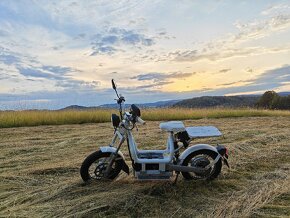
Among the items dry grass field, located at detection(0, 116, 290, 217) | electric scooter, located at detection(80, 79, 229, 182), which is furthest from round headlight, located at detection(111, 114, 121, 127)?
dry grass field, located at detection(0, 116, 290, 217)

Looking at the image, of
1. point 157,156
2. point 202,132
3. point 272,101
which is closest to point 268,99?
point 272,101

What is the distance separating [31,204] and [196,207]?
205 centimetres

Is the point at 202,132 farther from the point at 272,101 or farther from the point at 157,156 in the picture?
the point at 272,101

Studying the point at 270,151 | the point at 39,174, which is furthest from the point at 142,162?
the point at 270,151

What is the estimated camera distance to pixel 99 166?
518 centimetres

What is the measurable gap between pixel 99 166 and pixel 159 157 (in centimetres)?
86

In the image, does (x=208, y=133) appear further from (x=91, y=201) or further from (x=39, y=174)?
(x=39, y=174)

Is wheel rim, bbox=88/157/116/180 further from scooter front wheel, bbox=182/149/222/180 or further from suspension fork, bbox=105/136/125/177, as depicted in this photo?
scooter front wheel, bbox=182/149/222/180

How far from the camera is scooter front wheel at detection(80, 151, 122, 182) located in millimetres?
5145

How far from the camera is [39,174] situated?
5.97 meters

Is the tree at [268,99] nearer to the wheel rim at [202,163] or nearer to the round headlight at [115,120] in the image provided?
the wheel rim at [202,163]

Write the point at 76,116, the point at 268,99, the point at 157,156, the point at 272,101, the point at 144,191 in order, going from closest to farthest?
the point at 144,191 < the point at 157,156 < the point at 76,116 < the point at 272,101 < the point at 268,99

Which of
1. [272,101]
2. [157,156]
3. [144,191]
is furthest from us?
[272,101]

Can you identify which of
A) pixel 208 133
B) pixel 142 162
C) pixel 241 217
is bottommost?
pixel 241 217
